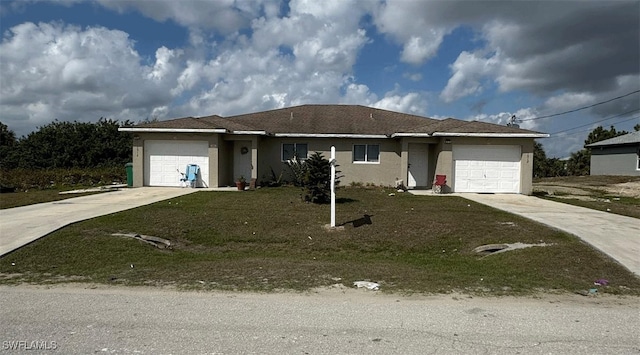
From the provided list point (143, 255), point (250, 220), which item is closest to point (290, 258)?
point (143, 255)

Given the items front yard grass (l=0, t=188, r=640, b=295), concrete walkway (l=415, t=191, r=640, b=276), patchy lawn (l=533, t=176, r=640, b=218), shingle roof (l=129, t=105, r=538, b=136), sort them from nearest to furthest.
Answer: front yard grass (l=0, t=188, r=640, b=295), concrete walkway (l=415, t=191, r=640, b=276), patchy lawn (l=533, t=176, r=640, b=218), shingle roof (l=129, t=105, r=538, b=136)

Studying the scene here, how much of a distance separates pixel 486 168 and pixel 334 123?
8285 mm

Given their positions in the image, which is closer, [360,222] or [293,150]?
[360,222]

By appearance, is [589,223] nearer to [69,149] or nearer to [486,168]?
[486,168]

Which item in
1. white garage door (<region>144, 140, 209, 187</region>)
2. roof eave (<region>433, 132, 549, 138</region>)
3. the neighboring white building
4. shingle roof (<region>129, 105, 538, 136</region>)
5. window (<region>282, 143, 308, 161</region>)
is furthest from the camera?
the neighboring white building

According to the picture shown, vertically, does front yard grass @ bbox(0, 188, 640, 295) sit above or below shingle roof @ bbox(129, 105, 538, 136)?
below

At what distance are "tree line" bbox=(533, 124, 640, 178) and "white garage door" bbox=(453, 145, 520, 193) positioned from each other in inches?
990

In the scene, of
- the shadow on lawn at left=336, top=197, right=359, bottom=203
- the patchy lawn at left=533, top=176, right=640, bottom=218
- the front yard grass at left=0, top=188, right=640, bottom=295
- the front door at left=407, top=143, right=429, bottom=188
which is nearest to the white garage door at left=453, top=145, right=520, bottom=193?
the patchy lawn at left=533, top=176, right=640, bottom=218

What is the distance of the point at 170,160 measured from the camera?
2159cm

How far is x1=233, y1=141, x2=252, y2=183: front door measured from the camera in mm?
23078

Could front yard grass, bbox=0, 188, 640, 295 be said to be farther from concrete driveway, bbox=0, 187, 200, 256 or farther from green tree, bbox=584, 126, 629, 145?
green tree, bbox=584, 126, 629, 145

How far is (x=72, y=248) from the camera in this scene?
9188 millimetres

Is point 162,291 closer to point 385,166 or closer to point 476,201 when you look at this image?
point 476,201

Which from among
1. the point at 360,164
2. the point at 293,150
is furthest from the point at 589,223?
the point at 293,150
